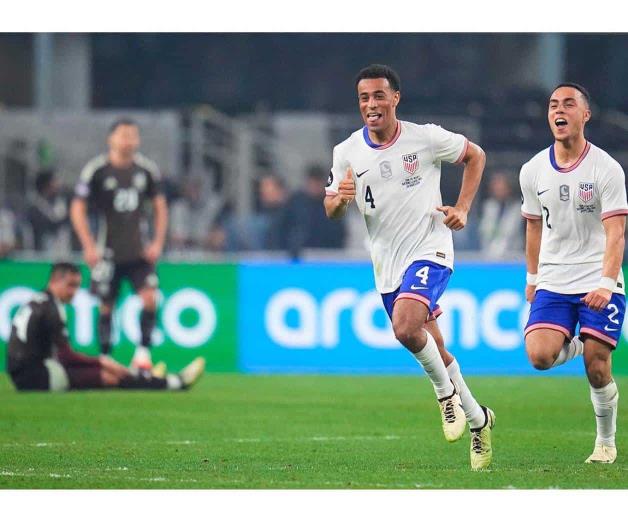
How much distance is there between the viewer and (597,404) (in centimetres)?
914

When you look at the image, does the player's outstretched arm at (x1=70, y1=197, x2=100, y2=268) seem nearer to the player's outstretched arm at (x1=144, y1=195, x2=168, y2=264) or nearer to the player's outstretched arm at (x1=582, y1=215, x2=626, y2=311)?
the player's outstretched arm at (x1=144, y1=195, x2=168, y2=264)

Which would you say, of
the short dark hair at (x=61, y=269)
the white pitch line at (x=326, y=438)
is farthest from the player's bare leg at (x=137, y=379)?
the white pitch line at (x=326, y=438)

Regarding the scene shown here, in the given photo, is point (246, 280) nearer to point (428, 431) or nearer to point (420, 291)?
point (428, 431)

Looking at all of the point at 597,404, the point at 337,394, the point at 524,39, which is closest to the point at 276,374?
the point at 337,394

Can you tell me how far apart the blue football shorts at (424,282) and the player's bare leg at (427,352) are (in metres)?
0.06

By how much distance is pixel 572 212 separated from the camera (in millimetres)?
9039

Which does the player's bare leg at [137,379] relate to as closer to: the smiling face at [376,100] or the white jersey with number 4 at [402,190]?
the white jersey with number 4 at [402,190]

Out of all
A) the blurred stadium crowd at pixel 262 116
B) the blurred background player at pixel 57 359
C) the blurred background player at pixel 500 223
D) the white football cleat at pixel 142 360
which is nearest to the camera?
the blurred background player at pixel 57 359

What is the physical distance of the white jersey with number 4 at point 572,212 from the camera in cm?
895

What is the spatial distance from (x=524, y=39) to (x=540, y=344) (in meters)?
18.1

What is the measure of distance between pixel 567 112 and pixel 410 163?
100 centimetres

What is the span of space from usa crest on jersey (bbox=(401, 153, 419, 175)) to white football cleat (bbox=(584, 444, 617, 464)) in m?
2.06

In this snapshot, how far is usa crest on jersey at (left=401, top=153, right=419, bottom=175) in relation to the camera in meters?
9.10

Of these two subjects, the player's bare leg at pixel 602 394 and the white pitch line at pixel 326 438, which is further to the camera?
the white pitch line at pixel 326 438
